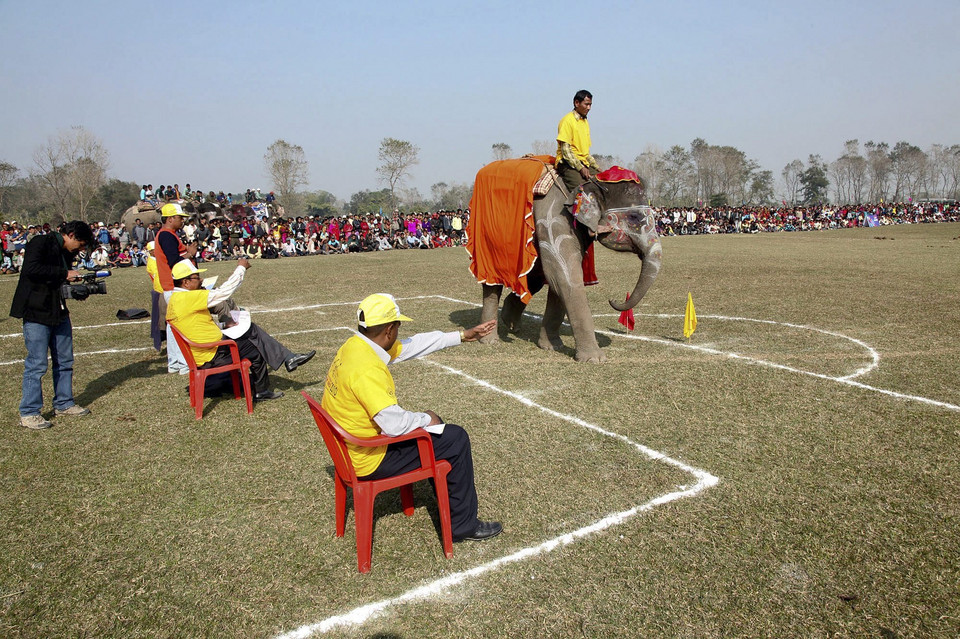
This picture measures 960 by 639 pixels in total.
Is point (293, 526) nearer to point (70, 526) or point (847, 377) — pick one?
point (70, 526)

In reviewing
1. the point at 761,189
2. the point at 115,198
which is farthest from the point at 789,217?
the point at 115,198

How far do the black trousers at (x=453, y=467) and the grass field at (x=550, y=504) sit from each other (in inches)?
8.0

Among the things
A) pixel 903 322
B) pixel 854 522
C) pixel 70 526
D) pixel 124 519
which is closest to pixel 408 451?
pixel 124 519

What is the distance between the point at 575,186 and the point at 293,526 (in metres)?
5.89

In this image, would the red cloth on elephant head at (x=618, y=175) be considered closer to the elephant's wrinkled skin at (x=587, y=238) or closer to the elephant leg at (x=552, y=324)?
the elephant's wrinkled skin at (x=587, y=238)

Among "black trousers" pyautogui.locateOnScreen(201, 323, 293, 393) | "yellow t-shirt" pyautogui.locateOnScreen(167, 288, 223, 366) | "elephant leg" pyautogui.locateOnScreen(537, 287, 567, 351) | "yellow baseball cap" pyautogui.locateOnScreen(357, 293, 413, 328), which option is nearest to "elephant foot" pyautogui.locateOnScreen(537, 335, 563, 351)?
"elephant leg" pyautogui.locateOnScreen(537, 287, 567, 351)

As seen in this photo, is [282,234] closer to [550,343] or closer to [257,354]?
[550,343]

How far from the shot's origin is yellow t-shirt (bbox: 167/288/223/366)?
20.8ft

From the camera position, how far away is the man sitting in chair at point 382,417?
11.6ft

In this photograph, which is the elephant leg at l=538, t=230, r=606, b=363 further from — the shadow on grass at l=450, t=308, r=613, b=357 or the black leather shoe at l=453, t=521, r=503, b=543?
the black leather shoe at l=453, t=521, r=503, b=543

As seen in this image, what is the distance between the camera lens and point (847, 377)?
22.8ft

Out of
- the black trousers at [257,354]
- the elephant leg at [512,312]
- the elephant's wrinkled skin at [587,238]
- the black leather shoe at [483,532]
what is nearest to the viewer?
the black leather shoe at [483,532]

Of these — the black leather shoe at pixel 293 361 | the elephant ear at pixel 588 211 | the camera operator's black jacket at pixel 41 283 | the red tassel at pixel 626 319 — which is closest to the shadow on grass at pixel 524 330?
the red tassel at pixel 626 319

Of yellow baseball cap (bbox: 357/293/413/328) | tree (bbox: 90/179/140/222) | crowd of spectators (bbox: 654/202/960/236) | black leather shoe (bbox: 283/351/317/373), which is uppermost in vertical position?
tree (bbox: 90/179/140/222)
